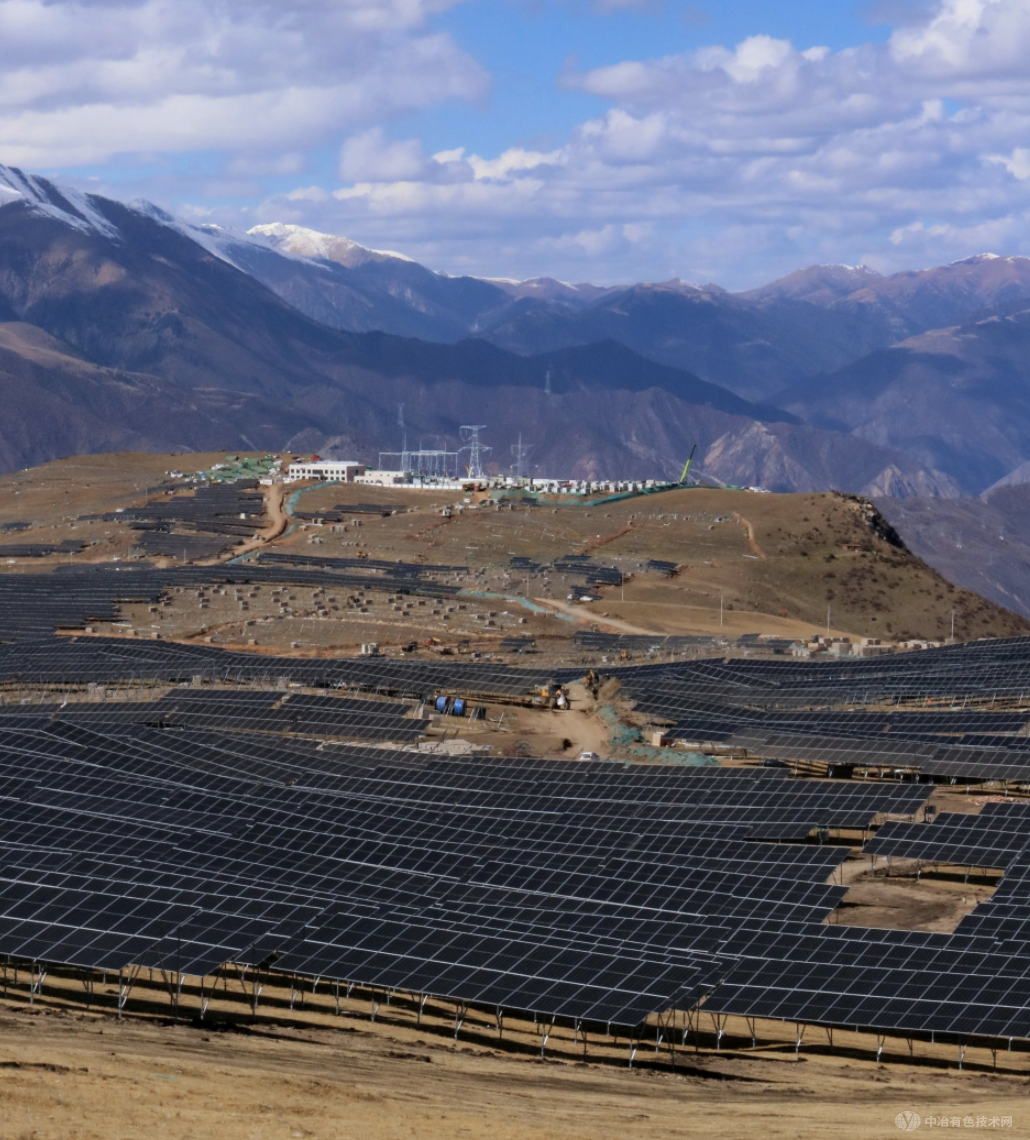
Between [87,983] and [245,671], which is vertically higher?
[87,983]

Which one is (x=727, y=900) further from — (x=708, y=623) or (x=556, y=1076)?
(x=708, y=623)

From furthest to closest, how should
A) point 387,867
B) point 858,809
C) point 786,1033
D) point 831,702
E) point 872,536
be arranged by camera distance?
point 872,536, point 831,702, point 858,809, point 387,867, point 786,1033

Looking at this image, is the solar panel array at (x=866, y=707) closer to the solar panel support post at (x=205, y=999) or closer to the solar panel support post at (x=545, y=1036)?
the solar panel support post at (x=545, y=1036)

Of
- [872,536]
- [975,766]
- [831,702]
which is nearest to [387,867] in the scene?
[975,766]

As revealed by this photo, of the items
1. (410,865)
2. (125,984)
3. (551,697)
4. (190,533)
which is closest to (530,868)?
(410,865)

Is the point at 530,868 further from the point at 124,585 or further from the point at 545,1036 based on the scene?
the point at 124,585

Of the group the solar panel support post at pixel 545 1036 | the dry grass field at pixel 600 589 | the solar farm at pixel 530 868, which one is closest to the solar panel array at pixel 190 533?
the dry grass field at pixel 600 589

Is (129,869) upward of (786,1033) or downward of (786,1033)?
upward

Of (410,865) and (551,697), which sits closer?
(410,865)
